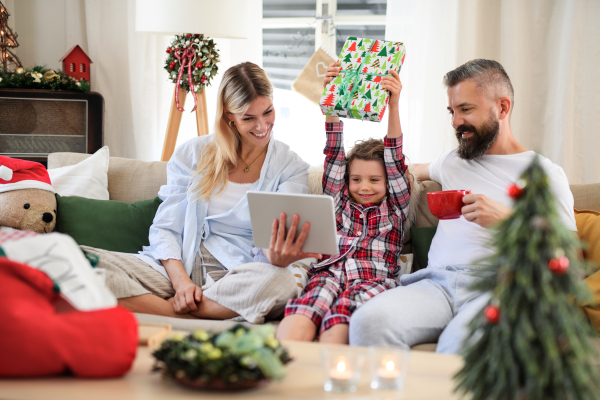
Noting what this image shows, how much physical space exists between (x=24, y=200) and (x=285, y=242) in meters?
1.00

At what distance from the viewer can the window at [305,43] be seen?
3.18 m

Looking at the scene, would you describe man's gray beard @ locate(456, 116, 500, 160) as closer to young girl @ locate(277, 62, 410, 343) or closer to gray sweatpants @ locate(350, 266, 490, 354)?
young girl @ locate(277, 62, 410, 343)

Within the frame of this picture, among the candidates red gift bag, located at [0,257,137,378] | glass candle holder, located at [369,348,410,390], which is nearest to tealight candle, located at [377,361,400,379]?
glass candle holder, located at [369,348,410,390]

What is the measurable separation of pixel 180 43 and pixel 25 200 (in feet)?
3.85

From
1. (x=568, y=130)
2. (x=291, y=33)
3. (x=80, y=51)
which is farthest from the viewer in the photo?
(x=291, y=33)

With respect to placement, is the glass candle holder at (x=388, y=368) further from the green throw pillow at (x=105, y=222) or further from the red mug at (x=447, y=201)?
the green throw pillow at (x=105, y=222)

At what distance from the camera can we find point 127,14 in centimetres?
328

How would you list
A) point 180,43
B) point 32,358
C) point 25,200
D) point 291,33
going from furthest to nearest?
point 291,33, point 180,43, point 25,200, point 32,358

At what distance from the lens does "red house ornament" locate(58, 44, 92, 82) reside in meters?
3.12

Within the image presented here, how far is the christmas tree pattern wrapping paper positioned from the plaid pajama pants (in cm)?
54

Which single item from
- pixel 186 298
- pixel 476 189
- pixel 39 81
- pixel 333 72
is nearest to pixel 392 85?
pixel 333 72

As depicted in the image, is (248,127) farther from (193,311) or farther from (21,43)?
(21,43)

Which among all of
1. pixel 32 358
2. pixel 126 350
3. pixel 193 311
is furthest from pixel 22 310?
pixel 193 311

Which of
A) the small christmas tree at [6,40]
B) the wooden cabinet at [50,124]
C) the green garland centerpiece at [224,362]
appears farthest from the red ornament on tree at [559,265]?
the small christmas tree at [6,40]
